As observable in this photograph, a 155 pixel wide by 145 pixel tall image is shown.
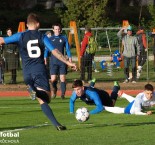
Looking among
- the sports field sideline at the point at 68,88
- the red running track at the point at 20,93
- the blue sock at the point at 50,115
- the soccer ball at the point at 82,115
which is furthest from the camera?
the sports field sideline at the point at 68,88

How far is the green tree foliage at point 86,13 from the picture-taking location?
48750 mm

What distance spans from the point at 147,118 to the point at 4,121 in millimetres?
2890

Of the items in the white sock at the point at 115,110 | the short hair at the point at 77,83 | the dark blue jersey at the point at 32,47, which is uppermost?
the dark blue jersey at the point at 32,47

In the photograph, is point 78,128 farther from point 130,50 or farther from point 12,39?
point 130,50

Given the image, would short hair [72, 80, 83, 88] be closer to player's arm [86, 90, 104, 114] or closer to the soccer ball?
player's arm [86, 90, 104, 114]

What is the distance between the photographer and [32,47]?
1276 centimetres

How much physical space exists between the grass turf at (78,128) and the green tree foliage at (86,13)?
31163 millimetres

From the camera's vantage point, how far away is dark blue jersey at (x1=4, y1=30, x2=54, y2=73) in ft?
41.9

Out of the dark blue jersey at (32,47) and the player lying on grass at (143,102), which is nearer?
Answer: the dark blue jersey at (32,47)

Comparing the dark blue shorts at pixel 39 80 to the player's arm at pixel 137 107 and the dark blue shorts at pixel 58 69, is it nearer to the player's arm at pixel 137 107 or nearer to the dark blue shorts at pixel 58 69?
the player's arm at pixel 137 107

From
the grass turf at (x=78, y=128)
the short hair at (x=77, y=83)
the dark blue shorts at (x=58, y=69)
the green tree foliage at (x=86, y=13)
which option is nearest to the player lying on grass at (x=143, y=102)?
the grass turf at (x=78, y=128)

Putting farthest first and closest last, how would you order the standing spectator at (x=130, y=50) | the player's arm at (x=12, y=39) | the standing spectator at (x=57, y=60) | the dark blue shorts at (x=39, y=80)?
1. the standing spectator at (x=130, y=50)
2. the standing spectator at (x=57, y=60)
3. the player's arm at (x=12, y=39)
4. the dark blue shorts at (x=39, y=80)

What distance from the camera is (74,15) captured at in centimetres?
4950

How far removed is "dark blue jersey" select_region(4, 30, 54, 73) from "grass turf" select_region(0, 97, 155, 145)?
3.75 feet
